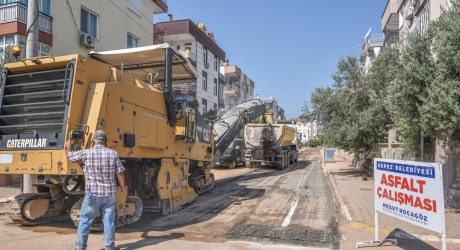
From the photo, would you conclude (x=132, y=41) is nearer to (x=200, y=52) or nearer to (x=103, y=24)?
(x=103, y=24)

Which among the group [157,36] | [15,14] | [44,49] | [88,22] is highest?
[157,36]

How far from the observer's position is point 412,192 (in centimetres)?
571

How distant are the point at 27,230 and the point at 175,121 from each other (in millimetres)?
3678

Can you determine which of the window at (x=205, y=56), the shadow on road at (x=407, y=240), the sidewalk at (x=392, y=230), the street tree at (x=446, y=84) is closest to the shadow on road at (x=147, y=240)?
the sidewalk at (x=392, y=230)

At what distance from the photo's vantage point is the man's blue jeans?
532cm

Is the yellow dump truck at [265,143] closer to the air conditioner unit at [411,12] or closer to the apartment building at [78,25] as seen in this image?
the apartment building at [78,25]

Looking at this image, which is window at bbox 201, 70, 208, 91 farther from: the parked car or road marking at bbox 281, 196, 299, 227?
road marking at bbox 281, 196, 299, 227

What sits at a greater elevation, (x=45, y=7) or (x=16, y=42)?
(x=45, y=7)

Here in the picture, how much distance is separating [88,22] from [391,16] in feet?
62.1

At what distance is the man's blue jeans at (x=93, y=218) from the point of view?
5.32m

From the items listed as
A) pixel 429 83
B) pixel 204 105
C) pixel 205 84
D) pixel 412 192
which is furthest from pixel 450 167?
pixel 205 84

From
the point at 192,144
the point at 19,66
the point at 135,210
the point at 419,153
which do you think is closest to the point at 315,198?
the point at 419,153

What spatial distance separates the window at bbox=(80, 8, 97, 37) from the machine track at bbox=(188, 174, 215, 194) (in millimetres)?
9862

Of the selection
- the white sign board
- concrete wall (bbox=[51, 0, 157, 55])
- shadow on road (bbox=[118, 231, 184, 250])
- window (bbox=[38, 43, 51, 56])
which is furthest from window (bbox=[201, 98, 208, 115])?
the white sign board
